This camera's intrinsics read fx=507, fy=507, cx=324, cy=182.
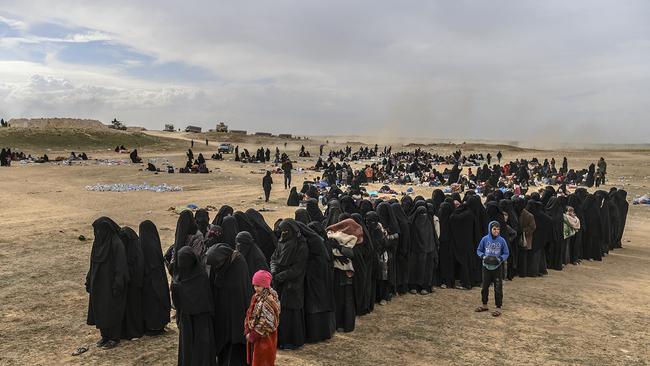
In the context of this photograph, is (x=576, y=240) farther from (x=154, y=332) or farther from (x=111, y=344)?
(x=111, y=344)

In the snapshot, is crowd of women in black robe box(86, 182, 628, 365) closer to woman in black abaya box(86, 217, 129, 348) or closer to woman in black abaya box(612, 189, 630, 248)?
woman in black abaya box(86, 217, 129, 348)

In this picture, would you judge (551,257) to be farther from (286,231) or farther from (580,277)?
(286,231)

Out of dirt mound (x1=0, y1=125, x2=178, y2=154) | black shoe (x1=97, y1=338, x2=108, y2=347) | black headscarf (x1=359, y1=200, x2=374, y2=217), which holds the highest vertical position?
dirt mound (x1=0, y1=125, x2=178, y2=154)

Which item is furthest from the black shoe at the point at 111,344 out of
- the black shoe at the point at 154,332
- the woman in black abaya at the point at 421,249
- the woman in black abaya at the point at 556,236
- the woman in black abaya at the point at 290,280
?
the woman in black abaya at the point at 556,236

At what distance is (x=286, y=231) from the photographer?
5.68m

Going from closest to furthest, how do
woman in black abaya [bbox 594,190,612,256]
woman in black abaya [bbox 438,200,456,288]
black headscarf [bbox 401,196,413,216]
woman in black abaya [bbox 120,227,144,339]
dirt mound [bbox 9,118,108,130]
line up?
woman in black abaya [bbox 120,227,144,339] → woman in black abaya [bbox 438,200,456,288] → black headscarf [bbox 401,196,413,216] → woman in black abaya [bbox 594,190,612,256] → dirt mound [bbox 9,118,108,130]

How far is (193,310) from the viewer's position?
4734 mm

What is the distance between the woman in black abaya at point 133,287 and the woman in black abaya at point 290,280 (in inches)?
67.0

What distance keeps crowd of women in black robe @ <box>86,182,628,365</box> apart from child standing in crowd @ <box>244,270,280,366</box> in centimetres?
47

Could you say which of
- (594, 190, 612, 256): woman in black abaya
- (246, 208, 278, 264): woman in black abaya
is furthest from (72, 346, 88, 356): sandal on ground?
(594, 190, 612, 256): woman in black abaya

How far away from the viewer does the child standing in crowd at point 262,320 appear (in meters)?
4.36

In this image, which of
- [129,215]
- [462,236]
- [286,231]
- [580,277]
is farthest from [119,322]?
[129,215]

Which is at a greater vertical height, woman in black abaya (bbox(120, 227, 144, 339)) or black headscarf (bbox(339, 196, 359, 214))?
black headscarf (bbox(339, 196, 359, 214))

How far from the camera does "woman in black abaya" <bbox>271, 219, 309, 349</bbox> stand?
5.68m
